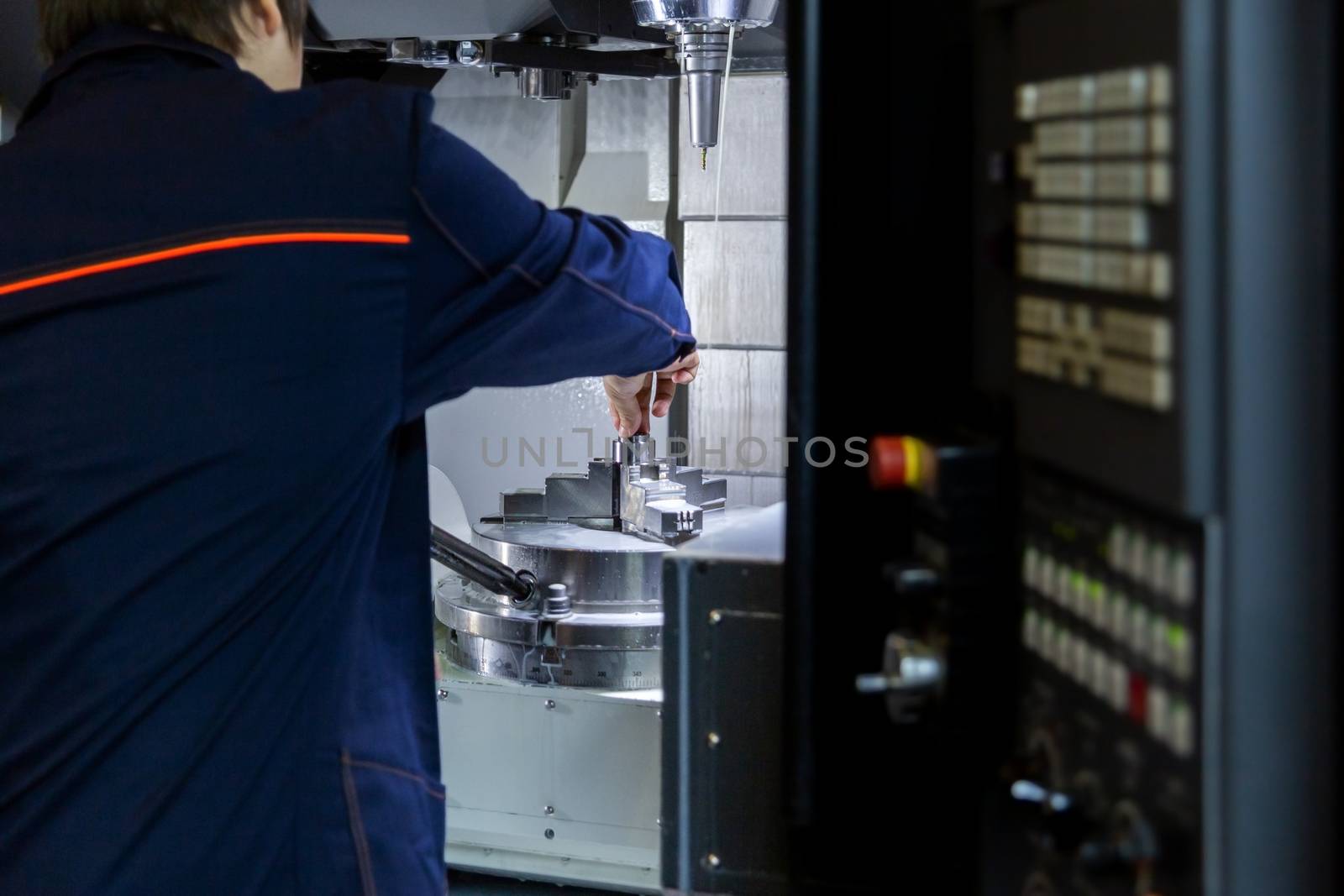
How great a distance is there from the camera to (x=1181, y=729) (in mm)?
443

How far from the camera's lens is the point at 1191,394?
1.38 feet

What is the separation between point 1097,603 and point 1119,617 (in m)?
0.02

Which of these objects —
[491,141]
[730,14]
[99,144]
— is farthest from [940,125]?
[491,141]

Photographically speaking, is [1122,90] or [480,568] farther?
[480,568]

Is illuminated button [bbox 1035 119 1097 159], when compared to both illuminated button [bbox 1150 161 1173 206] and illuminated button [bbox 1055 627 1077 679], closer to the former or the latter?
illuminated button [bbox 1150 161 1173 206]

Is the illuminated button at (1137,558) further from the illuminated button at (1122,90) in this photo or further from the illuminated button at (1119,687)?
the illuminated button at (1122,90)

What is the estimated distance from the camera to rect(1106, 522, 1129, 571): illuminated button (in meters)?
0.47

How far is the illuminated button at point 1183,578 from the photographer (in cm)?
43

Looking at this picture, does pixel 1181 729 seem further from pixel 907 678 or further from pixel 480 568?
pixel 480 568

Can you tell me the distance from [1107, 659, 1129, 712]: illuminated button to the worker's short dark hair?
0.90 meters

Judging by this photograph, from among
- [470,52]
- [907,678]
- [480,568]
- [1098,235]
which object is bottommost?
[480,568]

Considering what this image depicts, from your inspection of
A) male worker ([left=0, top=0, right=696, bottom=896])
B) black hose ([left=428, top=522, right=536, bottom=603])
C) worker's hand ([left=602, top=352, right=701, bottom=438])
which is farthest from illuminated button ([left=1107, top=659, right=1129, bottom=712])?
black hose ([left=428, top=522, right=536, bottom=603])
